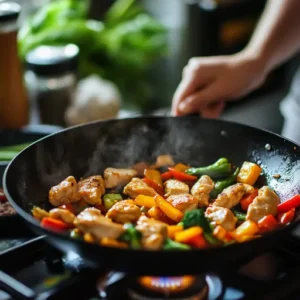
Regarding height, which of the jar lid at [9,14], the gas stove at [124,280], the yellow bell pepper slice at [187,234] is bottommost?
the gas stove at [124,280]

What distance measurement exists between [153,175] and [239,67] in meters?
0.39

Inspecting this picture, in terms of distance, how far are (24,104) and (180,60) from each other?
1040 millimetres

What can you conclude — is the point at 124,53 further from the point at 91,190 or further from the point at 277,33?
the point at 91,190

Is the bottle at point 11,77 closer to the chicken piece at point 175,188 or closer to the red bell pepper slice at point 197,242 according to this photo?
the chicken piece at point 175,188

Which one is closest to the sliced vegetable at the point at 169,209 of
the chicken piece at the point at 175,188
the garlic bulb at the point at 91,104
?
the chicken piece at the point at 175,188

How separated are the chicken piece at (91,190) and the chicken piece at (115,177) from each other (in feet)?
0.11

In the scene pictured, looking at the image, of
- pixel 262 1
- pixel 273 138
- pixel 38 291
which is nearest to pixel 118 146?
pixel 273 138

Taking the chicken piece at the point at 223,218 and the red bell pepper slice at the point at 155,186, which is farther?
the red bell pepper slice at the point at 155,186

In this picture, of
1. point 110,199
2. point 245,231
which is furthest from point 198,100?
point 245,231

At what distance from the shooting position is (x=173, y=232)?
43.0 inches

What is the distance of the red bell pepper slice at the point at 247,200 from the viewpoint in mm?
1299

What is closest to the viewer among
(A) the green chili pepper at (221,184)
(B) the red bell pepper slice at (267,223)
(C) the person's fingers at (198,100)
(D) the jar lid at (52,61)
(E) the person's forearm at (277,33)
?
(B) the red bell pepper slice at (267,223)

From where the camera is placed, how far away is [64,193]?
1.28m

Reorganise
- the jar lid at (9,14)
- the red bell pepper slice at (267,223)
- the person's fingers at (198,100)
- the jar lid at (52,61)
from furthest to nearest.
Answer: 1. the jar lid at (52,61)
2. the jar lid at (9,14)
3. the person's fingers at (198,100)
4. the red bell pepper slice at (267,223)
